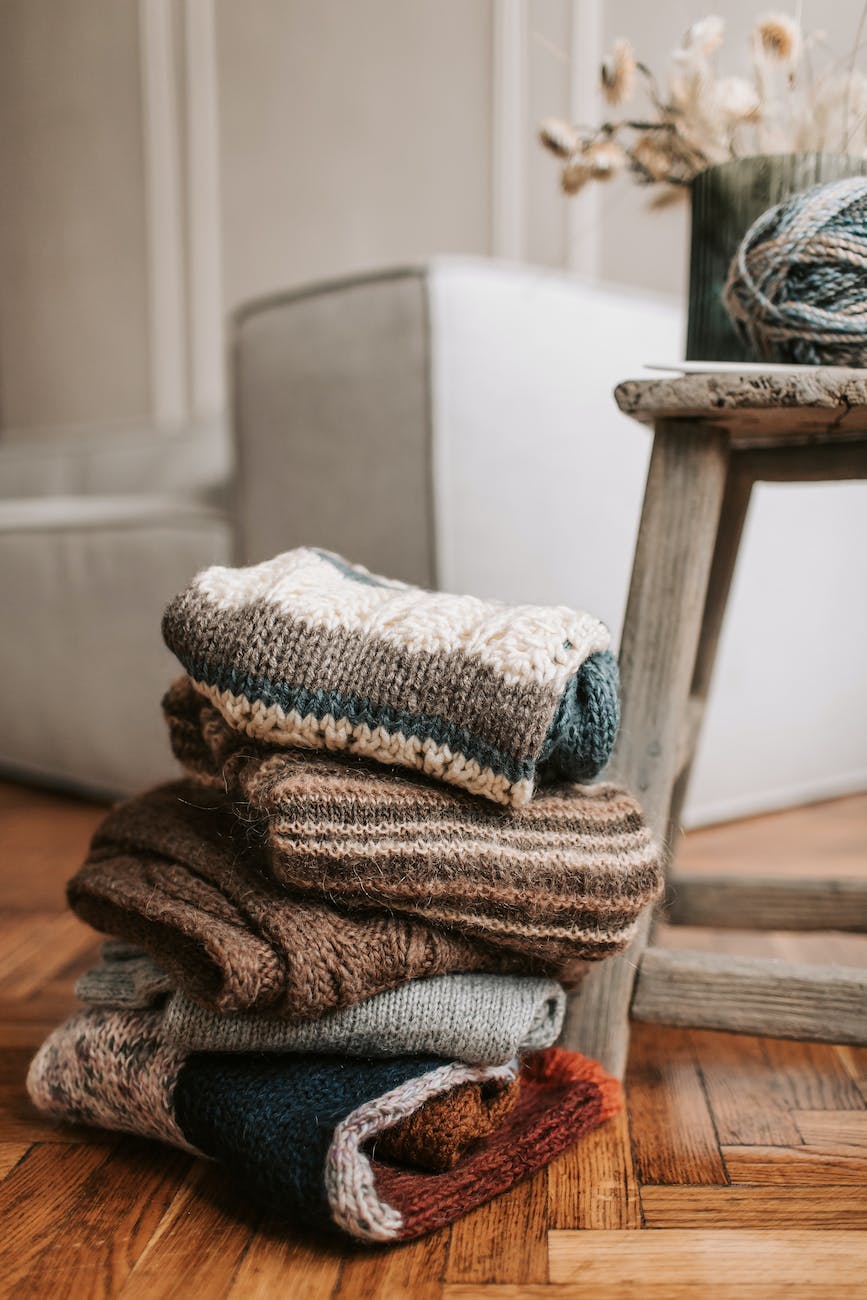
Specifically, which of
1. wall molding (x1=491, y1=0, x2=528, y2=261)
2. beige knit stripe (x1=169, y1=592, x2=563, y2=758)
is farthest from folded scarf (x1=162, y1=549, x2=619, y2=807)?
wall molding (x1=491, y1=0, x2=528, y2=261)

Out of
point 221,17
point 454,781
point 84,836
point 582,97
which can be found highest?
point 221,17

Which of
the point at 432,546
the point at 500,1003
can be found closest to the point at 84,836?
the point at 432,546

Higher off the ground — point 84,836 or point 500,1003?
point 500,1003

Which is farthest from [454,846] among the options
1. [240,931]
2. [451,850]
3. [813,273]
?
[813,273]

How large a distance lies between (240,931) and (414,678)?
139 mm

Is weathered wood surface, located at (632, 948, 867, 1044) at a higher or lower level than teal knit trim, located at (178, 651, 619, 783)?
lower

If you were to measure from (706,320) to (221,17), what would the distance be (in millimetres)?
2127

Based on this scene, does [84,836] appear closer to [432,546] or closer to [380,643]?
[432,546]

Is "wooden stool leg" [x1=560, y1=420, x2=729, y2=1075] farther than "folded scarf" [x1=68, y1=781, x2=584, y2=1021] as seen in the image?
Yes

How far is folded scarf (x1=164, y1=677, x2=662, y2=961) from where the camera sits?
19.1 inches

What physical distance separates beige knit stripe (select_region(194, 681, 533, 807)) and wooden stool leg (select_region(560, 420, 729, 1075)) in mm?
130

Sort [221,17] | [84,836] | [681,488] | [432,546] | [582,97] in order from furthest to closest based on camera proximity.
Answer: [221,17] → [582,97] → [84,836] → [432,546] → [681,488]

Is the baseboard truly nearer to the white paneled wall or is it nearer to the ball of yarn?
the white paneled wall

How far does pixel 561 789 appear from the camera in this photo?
21.4 inches
